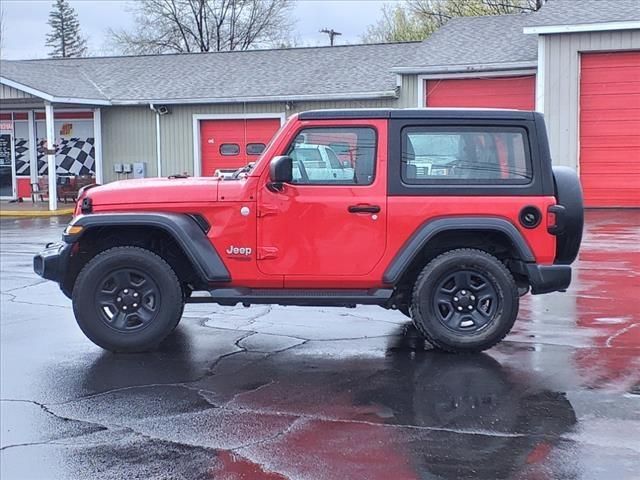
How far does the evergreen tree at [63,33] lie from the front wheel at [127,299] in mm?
72433

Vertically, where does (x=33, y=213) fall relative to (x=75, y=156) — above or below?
below

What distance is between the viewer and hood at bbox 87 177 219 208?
23.6ft

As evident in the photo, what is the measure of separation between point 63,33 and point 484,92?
63.0 meters

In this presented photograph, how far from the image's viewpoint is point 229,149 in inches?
978

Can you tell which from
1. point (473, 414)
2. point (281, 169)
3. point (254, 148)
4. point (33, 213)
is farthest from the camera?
point (254, 148)

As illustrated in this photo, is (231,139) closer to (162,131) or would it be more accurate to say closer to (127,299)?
(162,131)

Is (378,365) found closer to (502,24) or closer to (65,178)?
(502,24)

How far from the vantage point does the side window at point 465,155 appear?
7188 mm

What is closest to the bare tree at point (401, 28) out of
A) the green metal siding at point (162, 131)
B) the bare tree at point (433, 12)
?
the bare tree at point (433, 12)

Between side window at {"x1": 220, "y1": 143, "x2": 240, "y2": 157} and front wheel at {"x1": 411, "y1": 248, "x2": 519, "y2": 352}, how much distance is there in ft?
59.2

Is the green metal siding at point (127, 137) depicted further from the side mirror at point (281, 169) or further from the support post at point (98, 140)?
the side mirror at point (281, 169)

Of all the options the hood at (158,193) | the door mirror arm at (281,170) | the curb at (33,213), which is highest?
the door mirror arm at (281,170)

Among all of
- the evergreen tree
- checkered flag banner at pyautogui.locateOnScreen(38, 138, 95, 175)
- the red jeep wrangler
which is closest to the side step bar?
the red jeep wrangler

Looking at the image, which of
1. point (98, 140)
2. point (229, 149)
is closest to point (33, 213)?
point (98, 140)
